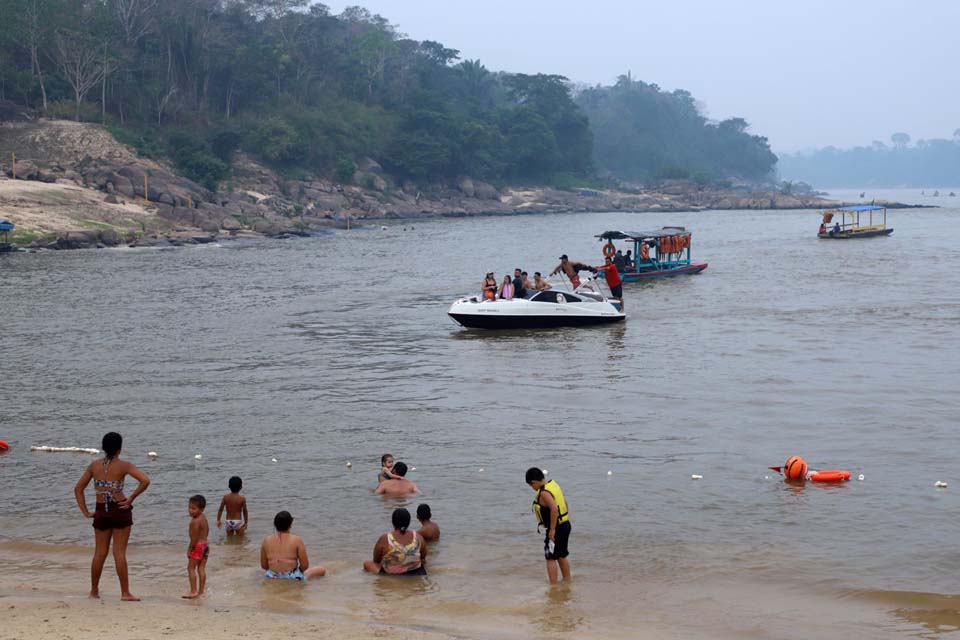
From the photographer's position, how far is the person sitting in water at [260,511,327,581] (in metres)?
11.3

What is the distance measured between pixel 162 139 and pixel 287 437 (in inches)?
2918

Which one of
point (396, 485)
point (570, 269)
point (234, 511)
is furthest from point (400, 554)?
point (570, 269)

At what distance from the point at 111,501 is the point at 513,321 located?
18.9 meters

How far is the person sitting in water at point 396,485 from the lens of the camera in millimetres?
14312

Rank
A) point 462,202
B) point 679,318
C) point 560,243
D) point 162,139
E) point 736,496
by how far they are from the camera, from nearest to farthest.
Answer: point 736,496 → point 679,318 → point 560,243 → point 162,139 → point 462,202

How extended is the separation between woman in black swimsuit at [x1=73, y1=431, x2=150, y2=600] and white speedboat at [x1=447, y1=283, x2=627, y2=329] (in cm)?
1824

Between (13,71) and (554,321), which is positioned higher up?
(13,71)

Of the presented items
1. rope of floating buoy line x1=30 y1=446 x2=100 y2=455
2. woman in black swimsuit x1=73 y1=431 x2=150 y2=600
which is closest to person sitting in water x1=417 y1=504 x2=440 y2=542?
woman in black swimsuit x1=73 y1=431 x2=150 y2=600

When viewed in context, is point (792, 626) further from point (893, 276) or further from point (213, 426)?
point (893, 276)

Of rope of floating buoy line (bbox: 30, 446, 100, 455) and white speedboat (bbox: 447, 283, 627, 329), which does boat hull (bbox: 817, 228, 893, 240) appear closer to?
white speedboat (bbox: 447, 283, 627, 329)

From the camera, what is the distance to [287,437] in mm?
17516

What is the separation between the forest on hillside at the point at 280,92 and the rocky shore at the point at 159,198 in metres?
2.53

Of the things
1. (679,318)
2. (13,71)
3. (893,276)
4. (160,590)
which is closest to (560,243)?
(893,276)

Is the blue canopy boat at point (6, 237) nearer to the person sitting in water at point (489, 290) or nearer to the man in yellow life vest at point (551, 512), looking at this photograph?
the person sitting in water at point (489, 290)
